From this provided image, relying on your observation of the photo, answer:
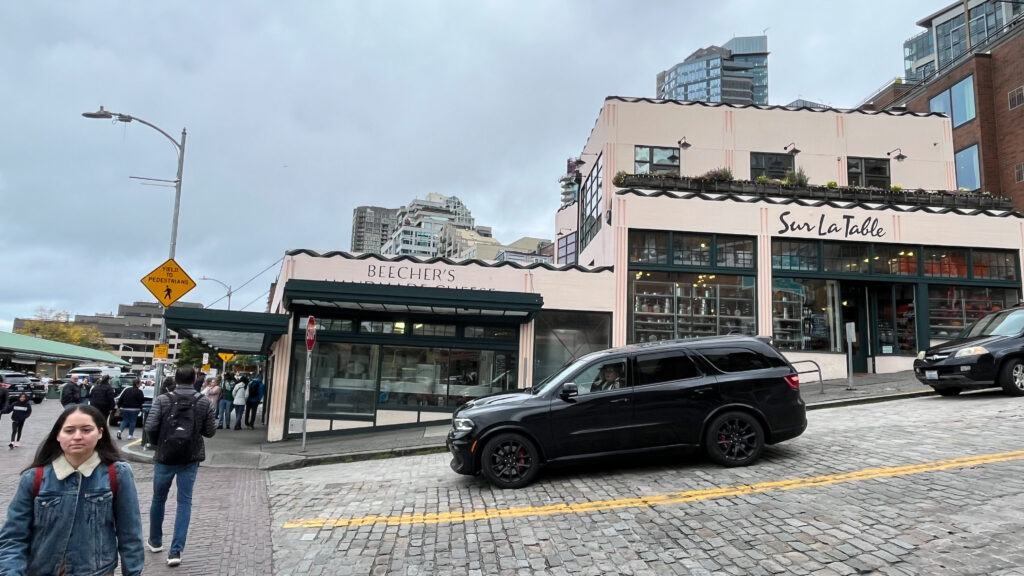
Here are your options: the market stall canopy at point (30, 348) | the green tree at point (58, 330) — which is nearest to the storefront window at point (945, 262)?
the market stall canopy at point (30, 348)

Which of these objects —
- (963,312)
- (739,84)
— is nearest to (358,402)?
(963,312)

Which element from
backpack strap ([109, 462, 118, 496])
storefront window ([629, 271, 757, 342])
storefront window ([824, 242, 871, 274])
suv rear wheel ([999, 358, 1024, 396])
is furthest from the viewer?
storefront window ([824, 242, 871, 274])

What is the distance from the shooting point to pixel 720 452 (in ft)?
24.5

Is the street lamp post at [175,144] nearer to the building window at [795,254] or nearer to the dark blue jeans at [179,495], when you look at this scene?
the dark blue jeans at [179,495]

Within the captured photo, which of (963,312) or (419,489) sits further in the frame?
(963,312)

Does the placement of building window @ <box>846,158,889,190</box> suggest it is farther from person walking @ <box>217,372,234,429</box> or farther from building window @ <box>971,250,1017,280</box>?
person walking @ <box>217,372,234,429</box>

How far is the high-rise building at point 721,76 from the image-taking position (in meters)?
180

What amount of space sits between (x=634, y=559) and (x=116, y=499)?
3.94 metres

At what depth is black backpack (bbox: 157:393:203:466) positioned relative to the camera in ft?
18.0

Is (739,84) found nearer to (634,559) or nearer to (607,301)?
(607,301)

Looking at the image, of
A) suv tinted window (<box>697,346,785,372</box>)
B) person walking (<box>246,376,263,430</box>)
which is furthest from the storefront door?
person walking (<box>246,376,263,430</box>)

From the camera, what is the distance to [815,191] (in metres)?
18.2

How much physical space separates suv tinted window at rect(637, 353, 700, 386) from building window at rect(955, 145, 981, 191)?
98.9 ft

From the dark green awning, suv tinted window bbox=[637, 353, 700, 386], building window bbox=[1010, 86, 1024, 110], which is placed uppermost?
building window bbox=[1010, 86, 1024, 110]
